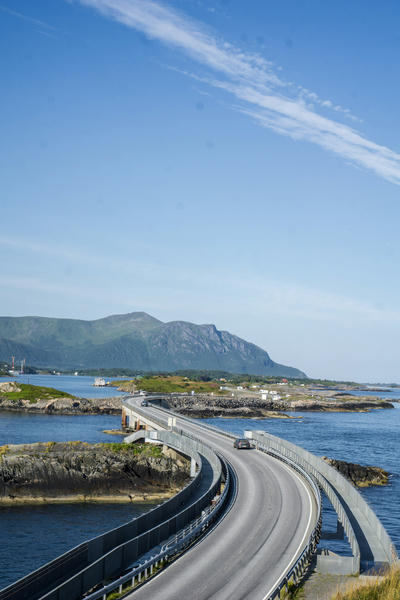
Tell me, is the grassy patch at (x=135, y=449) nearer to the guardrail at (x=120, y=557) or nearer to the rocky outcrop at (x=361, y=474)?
the rocky outcrop at (x=361, y=474)

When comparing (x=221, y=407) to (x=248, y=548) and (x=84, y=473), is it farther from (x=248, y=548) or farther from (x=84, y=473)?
(x=248, y=548)

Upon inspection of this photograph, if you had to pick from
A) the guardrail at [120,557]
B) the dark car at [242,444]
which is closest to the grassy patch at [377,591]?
the guardrail at [120,557]

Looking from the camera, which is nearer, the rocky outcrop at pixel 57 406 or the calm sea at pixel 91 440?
the calm sea at pixel 91 440

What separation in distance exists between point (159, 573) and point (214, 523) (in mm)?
8129

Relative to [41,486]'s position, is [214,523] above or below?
above

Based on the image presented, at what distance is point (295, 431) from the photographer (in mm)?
123250

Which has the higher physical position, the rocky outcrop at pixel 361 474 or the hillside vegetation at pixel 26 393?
the rocky outcrop at pixel 361 474

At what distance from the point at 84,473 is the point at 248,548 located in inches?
1218

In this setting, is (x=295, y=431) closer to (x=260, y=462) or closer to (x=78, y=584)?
(x=260, y=462)

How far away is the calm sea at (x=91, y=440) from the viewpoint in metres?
39.6

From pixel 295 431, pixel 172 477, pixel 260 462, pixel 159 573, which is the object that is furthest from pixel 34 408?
pixel 159 573

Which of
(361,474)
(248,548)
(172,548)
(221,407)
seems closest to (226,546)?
(248,548)

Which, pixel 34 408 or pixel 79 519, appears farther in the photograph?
pixel 34 408

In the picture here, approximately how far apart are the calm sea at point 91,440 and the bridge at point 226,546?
8721mm
